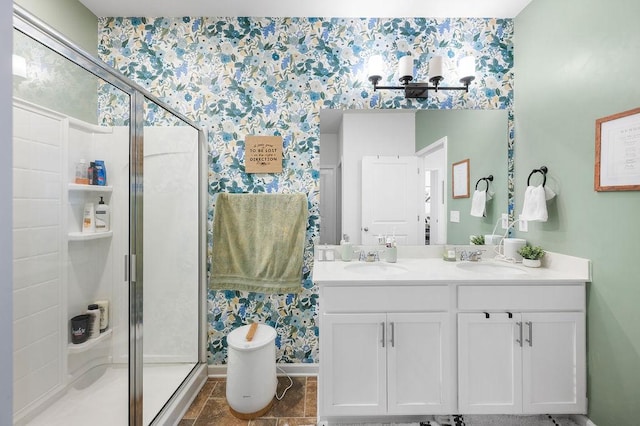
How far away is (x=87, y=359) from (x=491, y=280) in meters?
2.20

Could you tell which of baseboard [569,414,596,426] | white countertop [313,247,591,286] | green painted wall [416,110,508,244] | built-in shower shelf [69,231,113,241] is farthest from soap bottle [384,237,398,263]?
built-in shower shelf [69,231,113,241]

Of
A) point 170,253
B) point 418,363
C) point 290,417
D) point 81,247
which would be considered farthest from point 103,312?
point 418,363

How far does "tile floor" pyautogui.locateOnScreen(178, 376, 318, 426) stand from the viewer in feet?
5.52

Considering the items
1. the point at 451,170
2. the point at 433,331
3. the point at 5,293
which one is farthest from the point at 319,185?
the point at 5,293

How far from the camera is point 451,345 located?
1.56 metres

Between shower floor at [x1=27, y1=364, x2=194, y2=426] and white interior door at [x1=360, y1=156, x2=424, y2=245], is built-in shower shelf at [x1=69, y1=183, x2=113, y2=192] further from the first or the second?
white interior door at [x1=360, y1=156, x2=424, y2=245]

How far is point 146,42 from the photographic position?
6.97 ft

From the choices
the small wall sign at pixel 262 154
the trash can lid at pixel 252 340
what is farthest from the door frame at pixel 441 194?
the trash can lid at pixel 252 340

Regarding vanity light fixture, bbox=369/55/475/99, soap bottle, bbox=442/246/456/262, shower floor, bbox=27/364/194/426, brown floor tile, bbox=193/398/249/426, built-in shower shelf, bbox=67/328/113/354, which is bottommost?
brown floor tile, bbox=193/398/249/426

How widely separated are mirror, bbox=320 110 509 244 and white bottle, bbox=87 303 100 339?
1383mm

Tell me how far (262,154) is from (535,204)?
5.84 feet

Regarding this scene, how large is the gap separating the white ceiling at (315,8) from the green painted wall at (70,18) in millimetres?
75

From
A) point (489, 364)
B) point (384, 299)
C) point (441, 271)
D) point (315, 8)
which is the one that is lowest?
point (489, 364)

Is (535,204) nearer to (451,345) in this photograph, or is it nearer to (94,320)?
(451,345)
